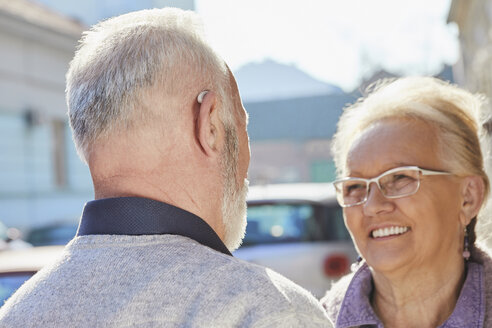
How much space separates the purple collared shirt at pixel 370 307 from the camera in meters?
2.09

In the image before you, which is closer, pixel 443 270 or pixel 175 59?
pixel 175 59

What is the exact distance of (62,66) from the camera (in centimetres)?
1828

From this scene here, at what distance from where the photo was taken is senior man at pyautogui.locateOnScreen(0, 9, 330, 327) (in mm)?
1189

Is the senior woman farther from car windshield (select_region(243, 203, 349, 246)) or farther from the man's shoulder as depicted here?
car windshield (select_region(243, 203, 349, 246))

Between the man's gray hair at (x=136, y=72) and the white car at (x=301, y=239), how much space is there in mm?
5263

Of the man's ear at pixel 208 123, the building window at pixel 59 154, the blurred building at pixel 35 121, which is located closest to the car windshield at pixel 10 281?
the man's ear at pixel 208 123

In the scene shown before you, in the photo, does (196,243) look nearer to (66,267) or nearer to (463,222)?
(66,267)

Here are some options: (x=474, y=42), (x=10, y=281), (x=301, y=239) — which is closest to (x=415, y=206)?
(x=10, y=281)

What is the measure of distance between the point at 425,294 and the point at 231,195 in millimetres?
1106

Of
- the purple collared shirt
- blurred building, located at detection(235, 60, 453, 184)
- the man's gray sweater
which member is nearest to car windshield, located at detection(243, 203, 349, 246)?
the purple collared shirt

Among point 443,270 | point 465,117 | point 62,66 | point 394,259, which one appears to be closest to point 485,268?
point 443,270

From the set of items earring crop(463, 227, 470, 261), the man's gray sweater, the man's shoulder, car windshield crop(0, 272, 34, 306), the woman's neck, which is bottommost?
car windshield crop(0, 272, 34, 306)

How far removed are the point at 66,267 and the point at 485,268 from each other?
146 centimetres

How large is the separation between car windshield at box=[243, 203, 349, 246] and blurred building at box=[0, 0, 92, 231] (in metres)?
10.1
